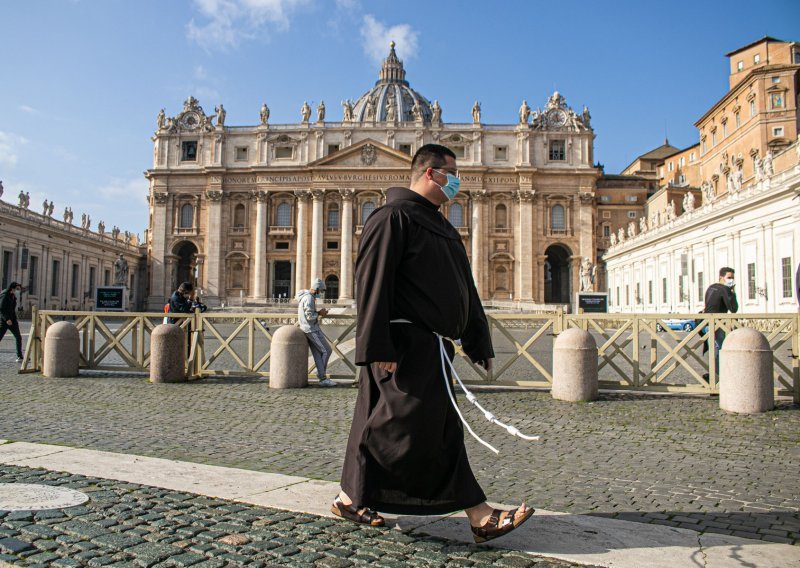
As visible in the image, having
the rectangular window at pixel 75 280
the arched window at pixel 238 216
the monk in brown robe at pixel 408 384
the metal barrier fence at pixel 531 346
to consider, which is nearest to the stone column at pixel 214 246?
the arched window at pixel 238 216

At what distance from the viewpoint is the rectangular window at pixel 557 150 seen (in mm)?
63062

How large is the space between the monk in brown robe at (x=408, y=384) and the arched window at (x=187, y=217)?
6414cm

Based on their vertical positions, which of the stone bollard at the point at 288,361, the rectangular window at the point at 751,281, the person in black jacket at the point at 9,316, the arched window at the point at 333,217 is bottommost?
the stone bollard at the point at 288,361

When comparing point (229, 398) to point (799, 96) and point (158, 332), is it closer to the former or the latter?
point (158, 332)

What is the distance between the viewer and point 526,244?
61.5 m

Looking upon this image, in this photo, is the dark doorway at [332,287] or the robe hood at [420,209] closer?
the robe hood at [420,209]

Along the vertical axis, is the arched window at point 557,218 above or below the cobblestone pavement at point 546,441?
above

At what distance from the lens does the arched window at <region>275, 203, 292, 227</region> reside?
6359 centimetres

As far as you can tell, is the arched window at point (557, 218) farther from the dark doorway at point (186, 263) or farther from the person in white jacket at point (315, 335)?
the person in white jacket at point (315, 335)

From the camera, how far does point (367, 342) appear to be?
126 inches

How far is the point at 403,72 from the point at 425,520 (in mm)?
96665

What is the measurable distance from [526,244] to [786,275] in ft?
115

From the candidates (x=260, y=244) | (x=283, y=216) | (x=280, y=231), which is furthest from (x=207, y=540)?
(x=283, y=216)

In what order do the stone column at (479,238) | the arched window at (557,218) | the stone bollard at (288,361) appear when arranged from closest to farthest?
the stone bollard at (288,361) → the stone column at (479,238) → the arched window at (557,218)
